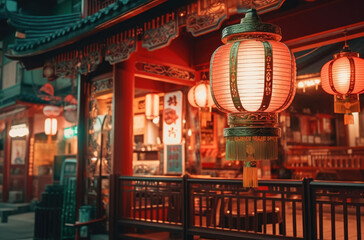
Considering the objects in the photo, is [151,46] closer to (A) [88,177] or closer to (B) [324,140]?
(A) [88,177]

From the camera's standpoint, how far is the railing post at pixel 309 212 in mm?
4078

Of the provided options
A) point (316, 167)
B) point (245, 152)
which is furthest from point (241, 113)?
point (316, 167)

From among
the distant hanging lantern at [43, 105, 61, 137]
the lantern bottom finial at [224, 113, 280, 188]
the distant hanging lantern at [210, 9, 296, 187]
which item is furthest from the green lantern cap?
the distant hanging lantern at [43, 105, 61, 137]

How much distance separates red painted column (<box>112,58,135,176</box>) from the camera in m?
7.01

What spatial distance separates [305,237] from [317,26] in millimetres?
3350

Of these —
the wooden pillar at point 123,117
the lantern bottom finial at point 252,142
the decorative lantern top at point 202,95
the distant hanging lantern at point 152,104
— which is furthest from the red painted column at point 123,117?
the lantern bottom finial at point 252,142

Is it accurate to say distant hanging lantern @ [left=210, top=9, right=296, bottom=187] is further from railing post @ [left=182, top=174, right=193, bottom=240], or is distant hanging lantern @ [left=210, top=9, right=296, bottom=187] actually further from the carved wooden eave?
railing post @ [left=182, top=174, right=193, bottom=240]

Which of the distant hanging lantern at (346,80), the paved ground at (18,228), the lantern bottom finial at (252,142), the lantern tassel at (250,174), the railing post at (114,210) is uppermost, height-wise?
the distant hanging lantern at (346,80)

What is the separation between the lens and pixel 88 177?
25.9 ft

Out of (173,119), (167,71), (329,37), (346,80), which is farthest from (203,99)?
(346,80)

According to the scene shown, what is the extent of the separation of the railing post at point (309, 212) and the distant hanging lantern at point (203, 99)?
3.47 m

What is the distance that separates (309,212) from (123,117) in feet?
13.0

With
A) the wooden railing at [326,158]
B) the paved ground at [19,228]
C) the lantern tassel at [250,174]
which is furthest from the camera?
the wooden railing at [326,158]

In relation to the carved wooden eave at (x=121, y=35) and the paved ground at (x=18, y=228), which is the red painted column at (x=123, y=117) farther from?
the paved ground at (x=18, y=228)
